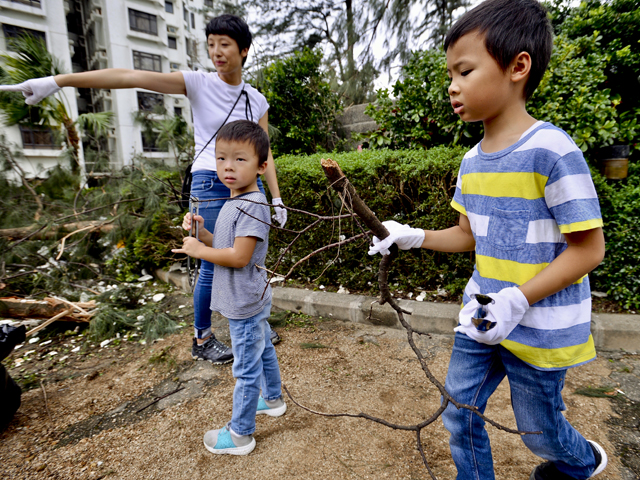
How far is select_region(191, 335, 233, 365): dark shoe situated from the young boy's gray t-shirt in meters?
0.91

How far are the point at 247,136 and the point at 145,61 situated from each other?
2560 centimetres

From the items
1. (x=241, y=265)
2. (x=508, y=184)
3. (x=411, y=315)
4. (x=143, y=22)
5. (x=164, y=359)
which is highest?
(x=143, y=22)

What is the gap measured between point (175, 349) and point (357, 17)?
472 inches

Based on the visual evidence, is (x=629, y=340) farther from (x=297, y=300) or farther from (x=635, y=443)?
(x=297, y=300)

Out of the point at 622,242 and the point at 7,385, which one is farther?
the point at 622,242

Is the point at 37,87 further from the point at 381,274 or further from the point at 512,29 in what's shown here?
the point at 512,29

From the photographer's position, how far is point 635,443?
65.4 inches

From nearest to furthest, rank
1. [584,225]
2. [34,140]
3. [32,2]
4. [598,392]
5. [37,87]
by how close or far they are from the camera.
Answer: [584,225]
[37,87]
[598,392]
[34,140]
[32,2]

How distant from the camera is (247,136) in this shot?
1.62 meters

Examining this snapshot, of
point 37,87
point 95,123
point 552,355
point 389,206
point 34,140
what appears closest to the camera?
point 552,355

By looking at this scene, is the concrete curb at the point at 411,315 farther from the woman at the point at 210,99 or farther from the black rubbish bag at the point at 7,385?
the black rubbish bag at the point at 7,385

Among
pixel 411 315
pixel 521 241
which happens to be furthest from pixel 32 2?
pixel 521 241

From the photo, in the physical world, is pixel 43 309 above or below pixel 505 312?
below

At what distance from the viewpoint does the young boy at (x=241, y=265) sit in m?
1.59
